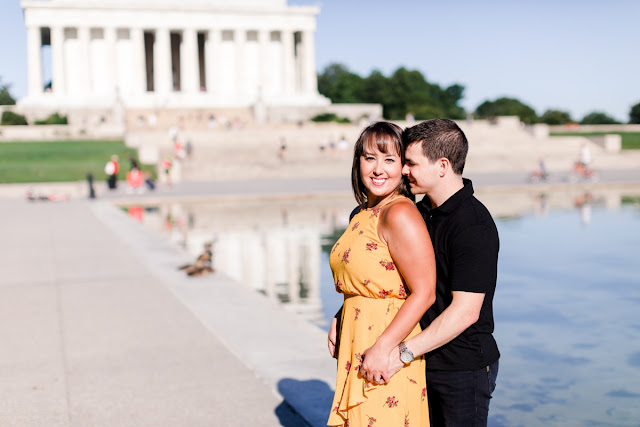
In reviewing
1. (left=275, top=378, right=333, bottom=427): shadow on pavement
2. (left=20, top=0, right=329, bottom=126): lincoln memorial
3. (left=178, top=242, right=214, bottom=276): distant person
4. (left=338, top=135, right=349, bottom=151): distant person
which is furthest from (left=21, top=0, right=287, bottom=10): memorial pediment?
(left=275, top=378, right=333, bottom=427): shadow on pavement

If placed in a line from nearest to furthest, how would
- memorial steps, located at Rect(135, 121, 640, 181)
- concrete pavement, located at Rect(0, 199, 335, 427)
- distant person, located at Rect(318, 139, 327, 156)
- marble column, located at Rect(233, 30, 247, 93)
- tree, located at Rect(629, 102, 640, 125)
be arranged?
concrete pavement, located at Rect(0, 199, 335, 427) → memorial steps, located at Rect(135, 121, 640, 181) → distant person, located at Rect(318, 139, 327, 156) → marble column, located at Rect(233, 30, 247, 93) → tree, located at Rect(629, 102, 640, 125)

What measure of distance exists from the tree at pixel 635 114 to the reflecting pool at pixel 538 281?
7723 centimetres

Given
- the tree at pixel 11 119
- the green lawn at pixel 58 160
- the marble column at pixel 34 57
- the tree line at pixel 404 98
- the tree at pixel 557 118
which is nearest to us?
the green lawn at pixel 58 160

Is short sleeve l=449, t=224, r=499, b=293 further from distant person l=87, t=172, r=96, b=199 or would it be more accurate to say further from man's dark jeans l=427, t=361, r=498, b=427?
distant person l=87, t=172, r=96, b=199

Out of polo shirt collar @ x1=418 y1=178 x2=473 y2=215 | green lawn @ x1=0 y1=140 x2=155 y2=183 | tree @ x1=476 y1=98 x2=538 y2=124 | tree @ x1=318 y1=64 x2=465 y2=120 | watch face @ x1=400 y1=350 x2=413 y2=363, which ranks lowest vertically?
green lawn @ x1=0 y1=140 x2=155 y2=183

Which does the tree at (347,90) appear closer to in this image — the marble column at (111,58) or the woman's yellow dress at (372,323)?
the marble column at (111,58)

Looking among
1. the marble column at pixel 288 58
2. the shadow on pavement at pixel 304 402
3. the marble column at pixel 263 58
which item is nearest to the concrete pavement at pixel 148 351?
the shadow on pavement at pixel 304 402

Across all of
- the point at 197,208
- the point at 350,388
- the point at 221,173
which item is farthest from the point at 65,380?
the point at 221,173

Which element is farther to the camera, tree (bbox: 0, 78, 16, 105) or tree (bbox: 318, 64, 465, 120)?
tree (bbox: 318, 64, 465, 120)

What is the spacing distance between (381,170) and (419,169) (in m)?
0.18

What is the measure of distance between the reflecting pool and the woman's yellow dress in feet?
9.24

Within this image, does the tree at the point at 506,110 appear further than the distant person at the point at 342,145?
Yes

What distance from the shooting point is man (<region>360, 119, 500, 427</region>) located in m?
3.52

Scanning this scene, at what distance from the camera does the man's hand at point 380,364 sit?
3515 millimetres
